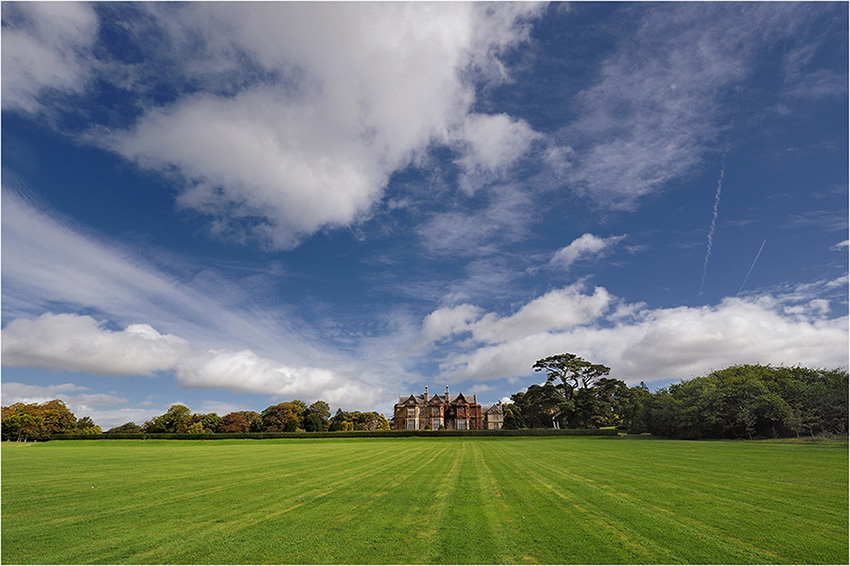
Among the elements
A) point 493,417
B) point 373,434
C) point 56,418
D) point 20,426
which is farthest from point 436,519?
point 56,418

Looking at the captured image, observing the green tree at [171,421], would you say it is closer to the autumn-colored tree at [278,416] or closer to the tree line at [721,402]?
the autumn-colored tree at [278,416]

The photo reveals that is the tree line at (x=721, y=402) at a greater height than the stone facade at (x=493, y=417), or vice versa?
the tree line at (x=721, y=402)

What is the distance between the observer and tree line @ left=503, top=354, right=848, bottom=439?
38875 mm

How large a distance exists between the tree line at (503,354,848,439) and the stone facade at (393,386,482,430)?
2810 cm

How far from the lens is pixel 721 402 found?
46.0 m

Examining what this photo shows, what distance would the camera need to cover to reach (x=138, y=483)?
50.1ft

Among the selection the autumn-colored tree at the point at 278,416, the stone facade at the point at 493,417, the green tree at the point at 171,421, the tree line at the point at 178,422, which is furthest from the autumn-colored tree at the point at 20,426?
the stone facade at the point at 493,417

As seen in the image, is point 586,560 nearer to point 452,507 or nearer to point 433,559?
point 433,559

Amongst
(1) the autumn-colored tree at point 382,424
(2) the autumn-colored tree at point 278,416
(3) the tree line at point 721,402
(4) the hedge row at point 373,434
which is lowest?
(1) the autumn-colored tree at point 382,424

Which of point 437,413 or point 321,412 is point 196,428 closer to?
point 321,412

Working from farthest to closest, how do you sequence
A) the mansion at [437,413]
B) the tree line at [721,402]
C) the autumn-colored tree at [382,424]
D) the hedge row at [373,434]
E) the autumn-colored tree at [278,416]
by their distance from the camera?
the autumn-colored tree at [382,424] → the mansion at [437,413] → the autumn-colored tree at [278,416] → the hedge row at [373,434] → the tree line at [721,402]

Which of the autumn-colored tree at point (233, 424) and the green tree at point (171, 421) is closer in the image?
A: the green tree at point (171, 421)

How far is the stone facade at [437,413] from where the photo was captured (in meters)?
98.9

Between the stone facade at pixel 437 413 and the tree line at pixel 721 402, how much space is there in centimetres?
2810
